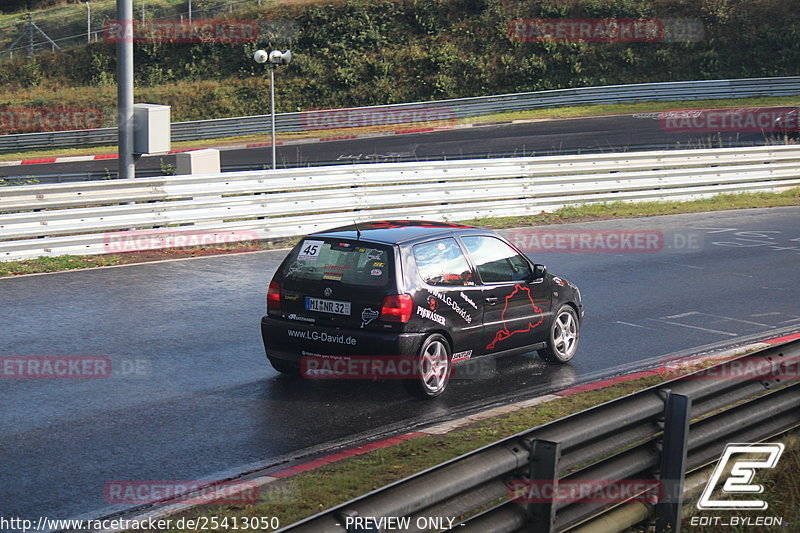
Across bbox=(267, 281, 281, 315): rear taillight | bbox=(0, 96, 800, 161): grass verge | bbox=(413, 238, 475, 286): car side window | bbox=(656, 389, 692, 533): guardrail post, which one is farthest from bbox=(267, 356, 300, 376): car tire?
bbox=(0, 96, 800, 161): grass verge

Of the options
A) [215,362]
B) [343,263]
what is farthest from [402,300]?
[215,362]

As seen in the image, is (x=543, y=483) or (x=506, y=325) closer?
(x=543, y=483)

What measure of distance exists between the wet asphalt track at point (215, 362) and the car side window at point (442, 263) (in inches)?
42.8

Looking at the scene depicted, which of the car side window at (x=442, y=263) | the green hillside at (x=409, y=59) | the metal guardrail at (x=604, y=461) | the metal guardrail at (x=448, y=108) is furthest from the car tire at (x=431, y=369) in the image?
the green hillside at (x=409, y=59)

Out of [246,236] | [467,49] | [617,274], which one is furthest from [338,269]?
[467,49]

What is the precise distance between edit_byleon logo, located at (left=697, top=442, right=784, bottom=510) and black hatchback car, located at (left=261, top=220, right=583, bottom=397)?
3.20m

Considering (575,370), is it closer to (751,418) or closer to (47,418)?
(751,418)

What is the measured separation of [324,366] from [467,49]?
45766mm

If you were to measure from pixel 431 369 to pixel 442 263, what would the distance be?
3.39 feet

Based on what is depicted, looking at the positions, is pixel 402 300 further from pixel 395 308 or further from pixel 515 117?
pixel 515 117

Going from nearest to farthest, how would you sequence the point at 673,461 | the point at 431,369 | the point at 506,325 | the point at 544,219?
the point at 673,461 < the point at 431,369 < the point at 506,325 < the point at 544,219

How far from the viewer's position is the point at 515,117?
45.9 meters

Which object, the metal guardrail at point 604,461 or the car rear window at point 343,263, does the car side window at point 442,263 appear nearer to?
the car rear window at point 343,263

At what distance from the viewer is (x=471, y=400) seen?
9.12m
